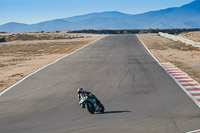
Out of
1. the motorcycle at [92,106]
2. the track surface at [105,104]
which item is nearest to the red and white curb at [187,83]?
the track surface at [105,104]

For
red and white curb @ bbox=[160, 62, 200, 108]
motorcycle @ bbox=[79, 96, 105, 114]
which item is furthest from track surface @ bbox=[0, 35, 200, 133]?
red and white curb @ bbox=[160, 62, 200, 108]

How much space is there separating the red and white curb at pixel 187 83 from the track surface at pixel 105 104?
1.15 feet

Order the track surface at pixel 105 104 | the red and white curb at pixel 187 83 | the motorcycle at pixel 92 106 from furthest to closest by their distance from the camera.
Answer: the red and white curb at pixel 187 83 → the motorcycle at pixel 92 106 → the track surface at pixel 105 104

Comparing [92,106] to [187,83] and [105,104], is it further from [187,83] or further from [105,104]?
[187,83]

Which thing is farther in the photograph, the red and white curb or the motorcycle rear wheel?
the red and white curb

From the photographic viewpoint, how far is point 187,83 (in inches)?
634

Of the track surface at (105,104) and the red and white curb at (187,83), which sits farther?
the red and white curb at (187,83)

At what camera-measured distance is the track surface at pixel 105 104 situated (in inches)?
374

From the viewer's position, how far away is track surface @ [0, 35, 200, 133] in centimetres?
950

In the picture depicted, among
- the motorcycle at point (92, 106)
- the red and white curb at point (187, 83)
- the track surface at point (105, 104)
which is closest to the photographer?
the track surface at point (105, 104)

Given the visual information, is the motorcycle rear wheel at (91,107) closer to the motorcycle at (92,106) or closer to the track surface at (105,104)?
the motorcycle at (92,106)

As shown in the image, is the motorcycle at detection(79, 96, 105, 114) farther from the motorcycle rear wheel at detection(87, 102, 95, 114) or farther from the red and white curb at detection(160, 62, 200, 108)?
the red and white curb at detection(160, 62, 200, 108)

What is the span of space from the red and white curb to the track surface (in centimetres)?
35

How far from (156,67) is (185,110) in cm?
1047
